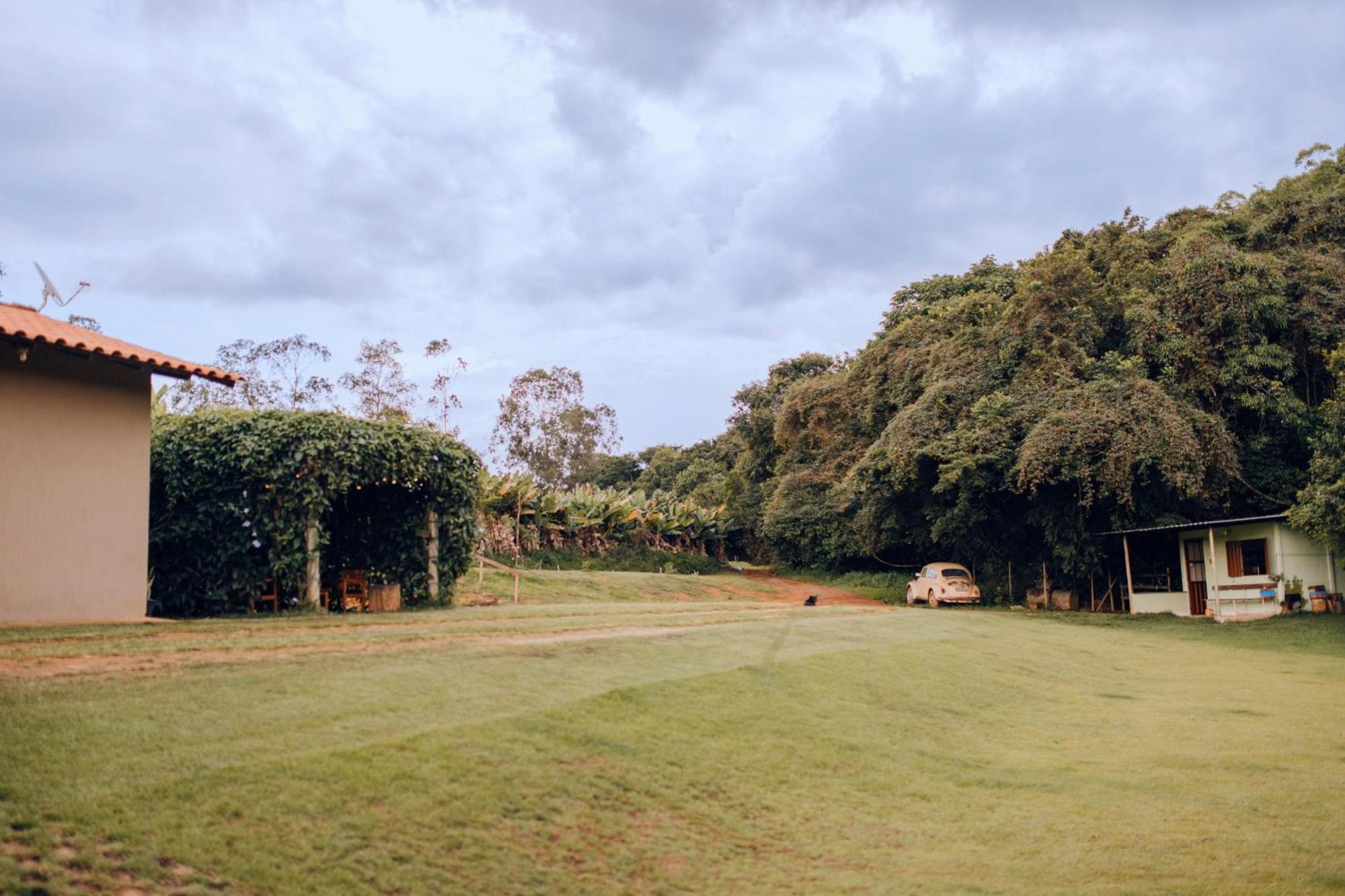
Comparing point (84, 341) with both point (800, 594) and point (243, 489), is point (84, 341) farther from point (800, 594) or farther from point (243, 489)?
point (800, 594)

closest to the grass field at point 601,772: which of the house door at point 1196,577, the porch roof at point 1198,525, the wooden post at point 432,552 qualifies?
the wooden post at point 432,552

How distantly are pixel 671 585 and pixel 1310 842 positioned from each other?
933 inches

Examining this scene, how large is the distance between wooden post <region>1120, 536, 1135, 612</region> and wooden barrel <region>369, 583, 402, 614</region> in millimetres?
19404

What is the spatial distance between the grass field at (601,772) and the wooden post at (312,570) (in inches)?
128

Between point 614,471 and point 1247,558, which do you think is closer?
point 1247,558

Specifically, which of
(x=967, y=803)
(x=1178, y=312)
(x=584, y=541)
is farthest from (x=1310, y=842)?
(x=584, y=541)

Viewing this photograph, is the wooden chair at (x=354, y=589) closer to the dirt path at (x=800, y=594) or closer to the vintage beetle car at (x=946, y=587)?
the dirt path at (x=800, y=594)

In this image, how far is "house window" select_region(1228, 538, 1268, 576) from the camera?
24.8 m

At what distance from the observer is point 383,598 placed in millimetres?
17078

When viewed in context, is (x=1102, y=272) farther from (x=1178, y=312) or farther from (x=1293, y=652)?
(x=1293, y=652)

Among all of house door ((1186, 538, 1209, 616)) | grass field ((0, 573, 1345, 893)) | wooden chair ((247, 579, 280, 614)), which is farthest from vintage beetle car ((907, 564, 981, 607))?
wooden chair ((247, 579, 280, 614))

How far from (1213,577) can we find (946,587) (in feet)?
24.3

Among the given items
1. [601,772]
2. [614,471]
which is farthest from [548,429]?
[601,772]

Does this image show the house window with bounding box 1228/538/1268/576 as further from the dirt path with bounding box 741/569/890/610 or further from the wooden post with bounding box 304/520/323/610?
the wooden post with bounding box 304/520/323/610
